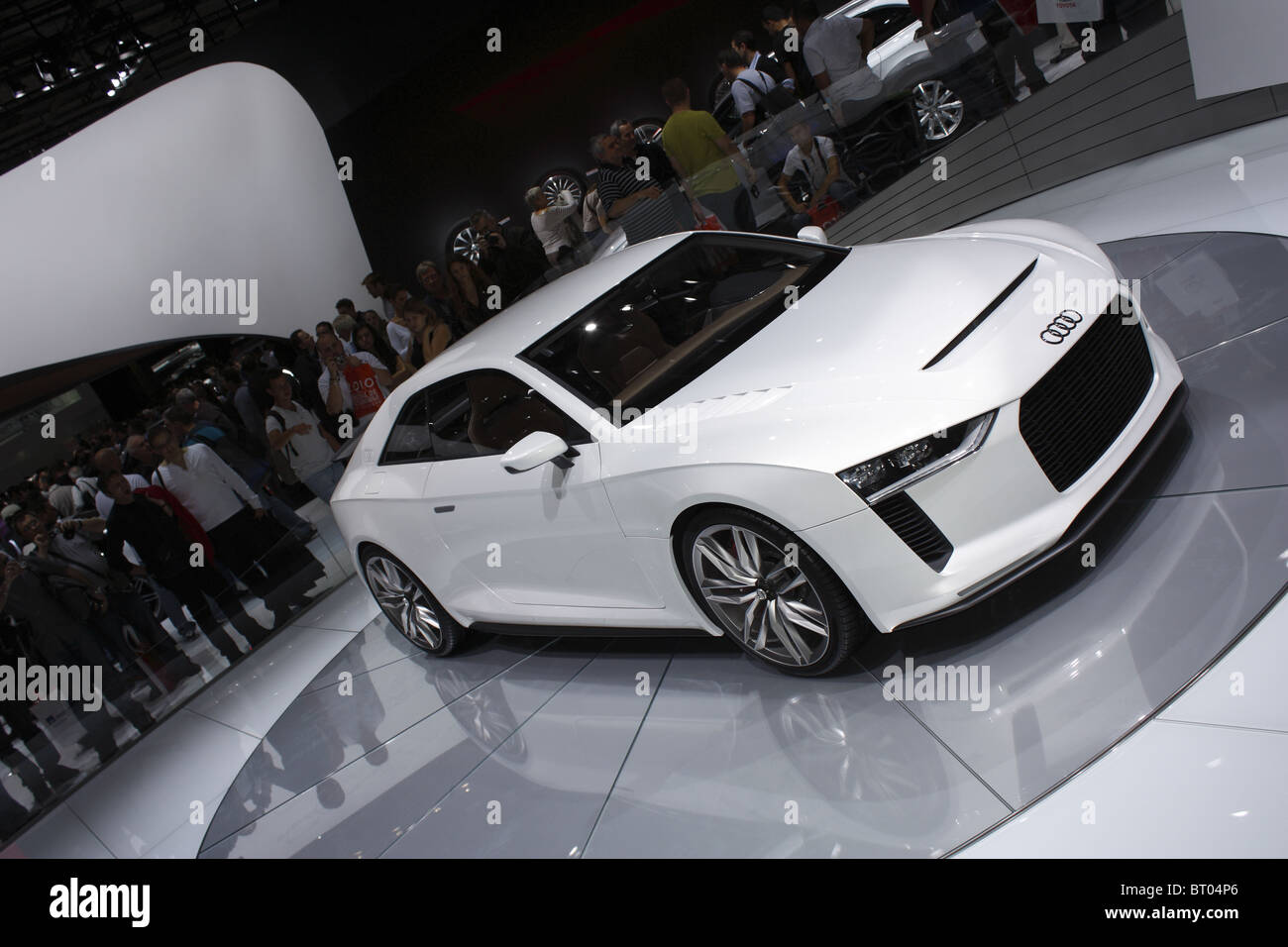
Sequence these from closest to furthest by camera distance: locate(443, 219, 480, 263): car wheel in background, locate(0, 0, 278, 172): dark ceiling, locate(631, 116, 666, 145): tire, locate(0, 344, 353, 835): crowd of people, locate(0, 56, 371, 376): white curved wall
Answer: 1. locate(0, 344, 353, 835): crowd of people
2. locate(0, 56, 371, 376): white curved wall
3. locate(631, 116, 666, 145): tire
4. locate(443, 219, 480, 263): car wheel in background
5. locate(0, 0, 278, 172): dark ceiling

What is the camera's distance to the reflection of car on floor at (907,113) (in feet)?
23.7

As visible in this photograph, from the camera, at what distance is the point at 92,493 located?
805 cm

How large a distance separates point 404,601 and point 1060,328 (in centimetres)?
349

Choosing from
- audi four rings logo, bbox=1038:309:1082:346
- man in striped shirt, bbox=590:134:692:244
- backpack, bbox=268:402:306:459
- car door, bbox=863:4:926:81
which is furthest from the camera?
man in striped shirt, bbox=590:134:692:244

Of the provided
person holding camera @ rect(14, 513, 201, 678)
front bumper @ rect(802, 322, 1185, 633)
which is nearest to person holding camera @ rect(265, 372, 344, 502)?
person holding camera @ rect(14, 513, 201, 678)

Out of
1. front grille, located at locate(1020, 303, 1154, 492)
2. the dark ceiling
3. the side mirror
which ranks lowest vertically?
front grille, located at locate(1020, 303, 1154, 492)

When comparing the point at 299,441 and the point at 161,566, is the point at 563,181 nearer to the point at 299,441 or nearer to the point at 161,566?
the point at 299,441

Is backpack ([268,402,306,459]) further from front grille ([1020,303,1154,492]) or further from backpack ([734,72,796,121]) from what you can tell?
front grille ([1020,303,1154,492])

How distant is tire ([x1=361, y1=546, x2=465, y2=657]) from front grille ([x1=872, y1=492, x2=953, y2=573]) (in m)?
2.63

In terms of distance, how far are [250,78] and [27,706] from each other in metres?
8.48

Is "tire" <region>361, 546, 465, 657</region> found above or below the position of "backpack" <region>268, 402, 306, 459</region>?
below

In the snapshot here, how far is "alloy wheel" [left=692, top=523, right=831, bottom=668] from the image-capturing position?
9.78ft

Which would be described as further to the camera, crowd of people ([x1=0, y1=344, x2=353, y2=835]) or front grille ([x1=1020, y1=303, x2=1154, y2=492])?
crowd of people ([x1=0, y1=344, x2=353, y2=835])

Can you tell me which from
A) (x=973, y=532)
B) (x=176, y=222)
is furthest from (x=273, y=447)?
(x=973, y=532)
